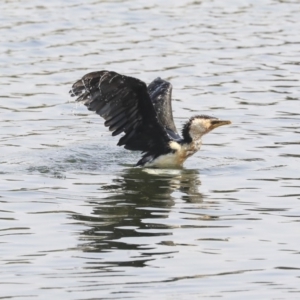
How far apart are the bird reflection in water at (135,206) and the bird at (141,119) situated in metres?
0.23

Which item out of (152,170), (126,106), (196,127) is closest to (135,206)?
(126,106)

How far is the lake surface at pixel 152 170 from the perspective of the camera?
324 inches

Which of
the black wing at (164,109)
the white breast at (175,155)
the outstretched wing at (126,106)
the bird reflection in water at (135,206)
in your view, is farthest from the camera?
the black wing at (164,109)

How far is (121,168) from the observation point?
40.1 feet

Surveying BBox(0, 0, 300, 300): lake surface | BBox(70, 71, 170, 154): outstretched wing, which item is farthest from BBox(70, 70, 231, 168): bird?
BBox(0, 0, 300, 300): lake surface

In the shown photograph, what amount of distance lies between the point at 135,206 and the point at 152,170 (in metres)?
1.83

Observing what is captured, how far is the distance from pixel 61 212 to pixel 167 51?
8243 millimetres

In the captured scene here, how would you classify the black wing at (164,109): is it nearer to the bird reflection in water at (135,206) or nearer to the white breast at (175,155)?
the white breast at (175,155)

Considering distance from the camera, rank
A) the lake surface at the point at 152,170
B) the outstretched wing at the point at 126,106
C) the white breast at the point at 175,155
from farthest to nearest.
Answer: the white breast at the point at 175,155 → the outstretched wing at the point at 126,106 → the lake surface at the point at 152,170

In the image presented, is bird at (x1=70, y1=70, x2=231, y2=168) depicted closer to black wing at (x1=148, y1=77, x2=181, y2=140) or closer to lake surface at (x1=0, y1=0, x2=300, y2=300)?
black wing at (x1=148, y1=77, x2=181, y2=140)

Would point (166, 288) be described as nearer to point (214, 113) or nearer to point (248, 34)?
point (214, 113)

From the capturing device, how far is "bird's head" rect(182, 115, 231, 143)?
12305 mm

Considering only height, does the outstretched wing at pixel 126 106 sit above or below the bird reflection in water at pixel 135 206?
above

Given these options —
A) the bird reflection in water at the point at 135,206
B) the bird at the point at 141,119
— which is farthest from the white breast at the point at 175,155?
the bird reflection in water at the point at 135,206
